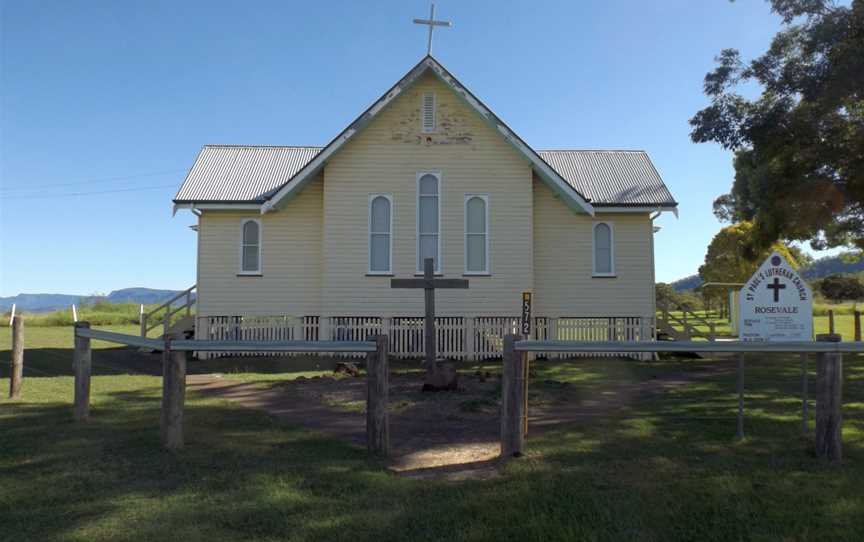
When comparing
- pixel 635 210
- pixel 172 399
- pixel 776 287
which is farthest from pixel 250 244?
pixel 776 287

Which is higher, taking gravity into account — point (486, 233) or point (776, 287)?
point (486, 233)


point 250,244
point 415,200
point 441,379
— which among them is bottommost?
point 441,379

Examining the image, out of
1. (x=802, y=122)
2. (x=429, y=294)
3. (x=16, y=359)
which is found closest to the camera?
(x=16, y=359)

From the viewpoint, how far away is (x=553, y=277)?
18547 mm

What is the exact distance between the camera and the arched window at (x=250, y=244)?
1855cm

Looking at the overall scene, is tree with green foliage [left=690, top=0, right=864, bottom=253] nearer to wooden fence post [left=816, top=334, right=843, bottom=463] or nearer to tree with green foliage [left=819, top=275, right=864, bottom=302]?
wooden fence post [left=816, top=334, right=843, bottom=463]

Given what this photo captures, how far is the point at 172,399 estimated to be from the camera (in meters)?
6.91

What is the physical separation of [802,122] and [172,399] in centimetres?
1526

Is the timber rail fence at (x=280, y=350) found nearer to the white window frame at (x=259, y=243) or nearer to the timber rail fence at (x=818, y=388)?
the timber rail fence at (x=818, y=388)

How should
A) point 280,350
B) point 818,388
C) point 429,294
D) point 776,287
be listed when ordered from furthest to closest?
point 429,294 → point 776,287 → point 280,350 → point 818,388

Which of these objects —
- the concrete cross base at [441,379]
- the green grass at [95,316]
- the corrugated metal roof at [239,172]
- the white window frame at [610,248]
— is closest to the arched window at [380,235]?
the corrugated metal roof at [239,172]

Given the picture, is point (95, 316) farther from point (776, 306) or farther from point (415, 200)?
point (776, 306)

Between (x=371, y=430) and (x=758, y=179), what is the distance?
14.7 m

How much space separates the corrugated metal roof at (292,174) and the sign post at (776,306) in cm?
1092
